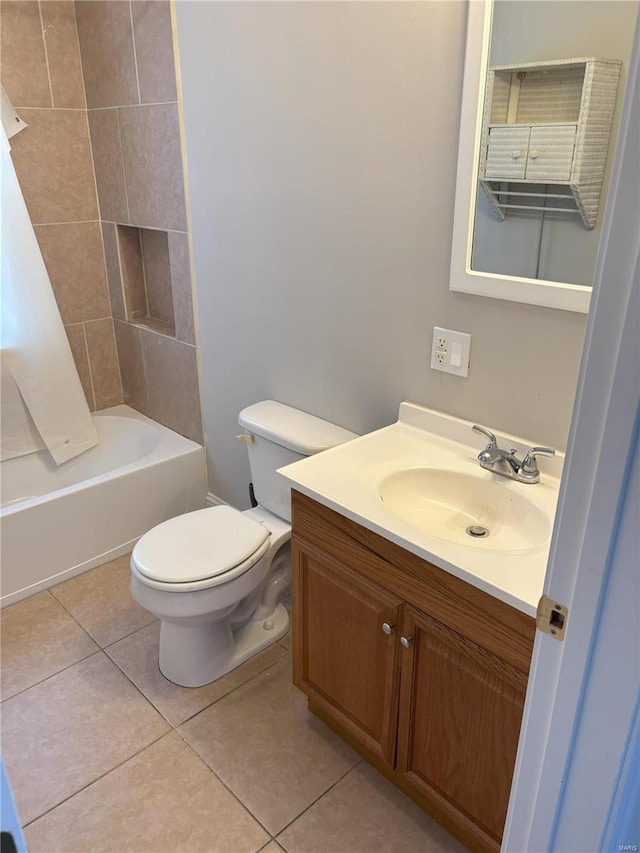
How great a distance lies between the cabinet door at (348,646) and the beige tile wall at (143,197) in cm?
125

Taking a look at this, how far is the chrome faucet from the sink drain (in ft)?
0.46

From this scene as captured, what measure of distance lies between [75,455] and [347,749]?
67.2 inches

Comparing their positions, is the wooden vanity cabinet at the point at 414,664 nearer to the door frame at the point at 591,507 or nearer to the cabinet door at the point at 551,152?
the door frame at the point at 591,507

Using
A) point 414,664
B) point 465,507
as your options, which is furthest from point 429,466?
point 414,664

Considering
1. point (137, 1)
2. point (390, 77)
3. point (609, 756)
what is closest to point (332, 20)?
point (390, 77)

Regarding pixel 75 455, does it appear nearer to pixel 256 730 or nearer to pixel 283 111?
pixel 256 730

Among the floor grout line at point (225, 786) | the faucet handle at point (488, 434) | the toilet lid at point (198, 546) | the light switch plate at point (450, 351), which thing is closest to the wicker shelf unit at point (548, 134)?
the light switch plate at point (450, 351)

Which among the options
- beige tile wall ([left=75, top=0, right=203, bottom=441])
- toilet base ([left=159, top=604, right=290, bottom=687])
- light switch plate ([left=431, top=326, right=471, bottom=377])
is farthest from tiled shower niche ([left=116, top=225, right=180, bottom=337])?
light switch plate ([left=431, top=326, right=471, bottom=377])

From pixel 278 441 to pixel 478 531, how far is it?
748 millimetres

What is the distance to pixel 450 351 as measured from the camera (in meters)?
1.70

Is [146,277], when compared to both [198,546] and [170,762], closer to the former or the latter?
[198,546]

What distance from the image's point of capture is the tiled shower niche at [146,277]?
2.88 meters

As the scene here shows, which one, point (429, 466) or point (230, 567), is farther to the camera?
point (230, 567)

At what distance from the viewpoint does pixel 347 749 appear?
1.83 metres
